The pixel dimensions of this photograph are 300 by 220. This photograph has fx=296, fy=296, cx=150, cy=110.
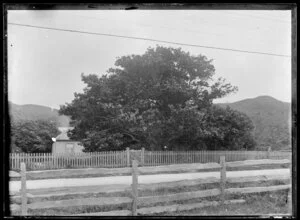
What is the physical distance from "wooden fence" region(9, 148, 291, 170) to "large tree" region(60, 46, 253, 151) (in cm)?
49

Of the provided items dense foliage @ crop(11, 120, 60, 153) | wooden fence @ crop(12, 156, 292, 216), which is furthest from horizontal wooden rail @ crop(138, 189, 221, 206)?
dense foliage @ crop(11, 120, 60, 153)

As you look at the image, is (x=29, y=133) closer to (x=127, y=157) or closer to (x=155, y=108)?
(x=155, y=108)

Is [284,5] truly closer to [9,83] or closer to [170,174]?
[9,83]

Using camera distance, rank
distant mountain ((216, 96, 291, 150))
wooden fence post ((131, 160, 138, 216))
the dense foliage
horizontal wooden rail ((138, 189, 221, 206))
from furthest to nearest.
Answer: distant mountain ((216, 96, 291, 150)), the dense foliage, horizontal wooden rail ((138, 189, 221, 206)), wooden fence post ((131, 160, 138, 216))

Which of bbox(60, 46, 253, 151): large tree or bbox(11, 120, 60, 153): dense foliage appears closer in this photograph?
bbox(11, 120, 60, 153): dense foliage

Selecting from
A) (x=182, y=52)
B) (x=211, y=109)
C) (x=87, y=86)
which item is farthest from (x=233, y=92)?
(x=87, y=86)

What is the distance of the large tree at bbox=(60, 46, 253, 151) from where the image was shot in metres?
12.9

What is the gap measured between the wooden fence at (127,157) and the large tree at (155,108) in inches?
19.5

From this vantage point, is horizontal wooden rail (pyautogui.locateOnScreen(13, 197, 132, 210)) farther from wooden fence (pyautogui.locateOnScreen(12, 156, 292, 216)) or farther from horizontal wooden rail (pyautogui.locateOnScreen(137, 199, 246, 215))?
horizontal wooden rail (pyautogui.locateOnScreen(137, 199, 246, 215))

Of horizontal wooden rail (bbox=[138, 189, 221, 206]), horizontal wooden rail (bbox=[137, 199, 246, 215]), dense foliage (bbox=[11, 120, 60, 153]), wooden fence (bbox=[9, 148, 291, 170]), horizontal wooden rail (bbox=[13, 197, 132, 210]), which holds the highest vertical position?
dense foliage (bbox=[11, 120, 60, 153])

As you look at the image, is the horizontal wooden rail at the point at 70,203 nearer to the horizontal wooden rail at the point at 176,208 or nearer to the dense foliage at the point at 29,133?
the horizontal wooden rail at the point at 176,208

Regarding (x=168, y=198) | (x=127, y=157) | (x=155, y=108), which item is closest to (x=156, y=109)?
(x=155, y=108)

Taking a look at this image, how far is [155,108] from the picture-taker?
13375 millimetres

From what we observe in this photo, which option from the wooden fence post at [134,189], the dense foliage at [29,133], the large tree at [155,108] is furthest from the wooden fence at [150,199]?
the large tree at [155,108]
